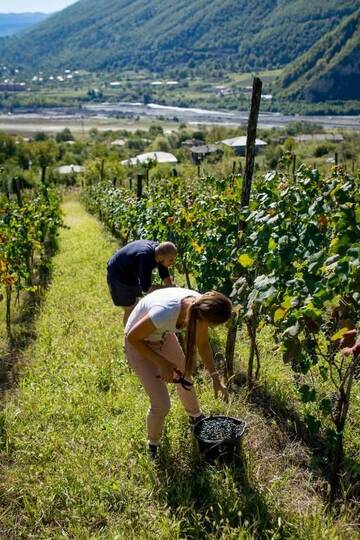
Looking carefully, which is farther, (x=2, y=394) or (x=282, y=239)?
(x=2, y=394)

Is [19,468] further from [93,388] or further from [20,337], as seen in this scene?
[20,337]

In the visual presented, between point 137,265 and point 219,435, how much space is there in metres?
1.92

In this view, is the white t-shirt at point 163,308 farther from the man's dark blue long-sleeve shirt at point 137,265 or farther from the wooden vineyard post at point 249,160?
the man's dark blue long-sleeve shirt at point 137,265

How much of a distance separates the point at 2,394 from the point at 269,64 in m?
202

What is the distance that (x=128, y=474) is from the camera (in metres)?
3.61

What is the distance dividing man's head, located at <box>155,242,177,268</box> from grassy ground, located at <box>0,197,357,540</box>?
Answer: 1103 millimetres

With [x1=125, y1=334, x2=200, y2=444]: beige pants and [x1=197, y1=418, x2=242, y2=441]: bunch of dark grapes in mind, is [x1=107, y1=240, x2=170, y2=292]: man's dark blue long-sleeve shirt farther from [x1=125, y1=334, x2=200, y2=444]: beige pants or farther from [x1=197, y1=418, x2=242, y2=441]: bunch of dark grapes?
[x1=197, y1=418, x2=242, y2=441]: bunch of dark grapes

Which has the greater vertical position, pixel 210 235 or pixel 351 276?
pixel 351 276

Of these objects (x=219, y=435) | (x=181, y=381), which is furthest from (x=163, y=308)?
(x=219, y=435)

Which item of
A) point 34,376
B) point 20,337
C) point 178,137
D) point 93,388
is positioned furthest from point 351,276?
point 178,137

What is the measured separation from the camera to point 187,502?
10.8ft

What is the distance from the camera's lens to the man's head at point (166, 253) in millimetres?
4676

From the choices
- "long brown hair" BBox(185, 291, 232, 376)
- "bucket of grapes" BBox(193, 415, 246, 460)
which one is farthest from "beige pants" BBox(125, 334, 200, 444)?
"long brown hair" BBox(185, 291, 232, 376)

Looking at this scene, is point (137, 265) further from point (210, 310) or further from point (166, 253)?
point (210, 310)
